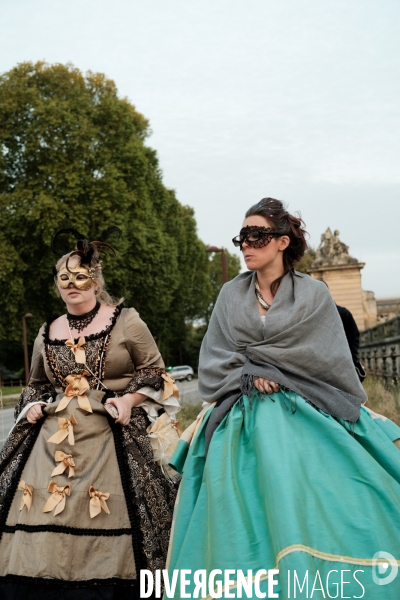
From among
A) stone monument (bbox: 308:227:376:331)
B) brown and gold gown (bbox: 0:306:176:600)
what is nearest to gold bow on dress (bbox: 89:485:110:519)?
brown and gold gown (bbox: 0:306:176:600)

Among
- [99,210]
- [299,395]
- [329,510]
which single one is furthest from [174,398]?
[99,210]

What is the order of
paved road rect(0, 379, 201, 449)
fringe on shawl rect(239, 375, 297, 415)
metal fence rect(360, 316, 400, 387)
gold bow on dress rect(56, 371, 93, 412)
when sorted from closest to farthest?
1. fringe on shawl rect(239, 375, 297, 415)
2. gold bow on dress rect(56, 371, 93, 412)
3. paved road rect(0, 379, 201, 449)
4. metal fence rect(360, 316, 400, 387)

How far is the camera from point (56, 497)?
4.72m

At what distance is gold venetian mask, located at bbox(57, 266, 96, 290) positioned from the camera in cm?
532

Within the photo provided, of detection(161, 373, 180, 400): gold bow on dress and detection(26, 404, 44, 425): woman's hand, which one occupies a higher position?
detection(161, 373, 180, 400): gold bow on dress

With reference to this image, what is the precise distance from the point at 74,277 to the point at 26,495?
1454 millimetres

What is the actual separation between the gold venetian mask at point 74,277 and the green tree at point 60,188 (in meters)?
24.1

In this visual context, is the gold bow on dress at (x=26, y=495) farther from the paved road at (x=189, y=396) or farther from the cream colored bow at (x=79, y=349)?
the paved road at (x=189, y=396)

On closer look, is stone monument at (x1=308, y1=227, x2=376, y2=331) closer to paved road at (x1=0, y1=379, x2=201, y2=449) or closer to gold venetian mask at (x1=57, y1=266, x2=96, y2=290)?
paved road at (x1=0, y1=379, x2=201, y2=449)

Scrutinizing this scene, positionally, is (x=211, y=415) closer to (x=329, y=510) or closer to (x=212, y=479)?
(x=212, y=479)

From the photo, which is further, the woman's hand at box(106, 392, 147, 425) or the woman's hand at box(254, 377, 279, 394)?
the woman's hand at box(106, 392, 147, 425)

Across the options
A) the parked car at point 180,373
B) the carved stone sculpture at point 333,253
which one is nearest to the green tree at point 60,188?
the carved stone sculpture at point 333,253

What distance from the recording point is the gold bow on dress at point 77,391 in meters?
4.96

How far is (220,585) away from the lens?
3.66 metres
